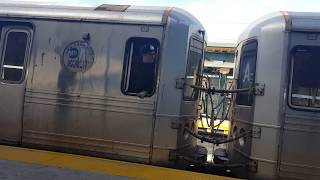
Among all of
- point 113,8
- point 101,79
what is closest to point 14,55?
point 101,79

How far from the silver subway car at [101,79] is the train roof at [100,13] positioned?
0.05ft

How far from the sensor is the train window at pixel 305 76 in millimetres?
5691

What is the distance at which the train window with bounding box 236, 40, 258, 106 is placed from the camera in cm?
614

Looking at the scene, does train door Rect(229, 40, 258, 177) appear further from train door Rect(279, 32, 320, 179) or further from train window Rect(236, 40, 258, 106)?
train door Rect(279, 32, 320, 179)

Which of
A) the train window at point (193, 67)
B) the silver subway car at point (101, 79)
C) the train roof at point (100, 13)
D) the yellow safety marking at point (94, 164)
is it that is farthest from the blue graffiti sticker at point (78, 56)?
the train window at point (193, 67)

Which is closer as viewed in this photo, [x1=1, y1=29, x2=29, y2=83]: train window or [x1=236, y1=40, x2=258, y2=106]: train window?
[x1=236, y1=40, x2=258, y2=106]: train window

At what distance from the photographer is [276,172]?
568cm

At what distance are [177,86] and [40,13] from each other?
88.6 inches

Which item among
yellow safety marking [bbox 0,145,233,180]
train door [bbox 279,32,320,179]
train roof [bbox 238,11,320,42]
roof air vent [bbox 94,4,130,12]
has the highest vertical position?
roof air vent [bbox 94,4,130,12]

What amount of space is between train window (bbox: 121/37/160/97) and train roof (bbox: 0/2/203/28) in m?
0.29

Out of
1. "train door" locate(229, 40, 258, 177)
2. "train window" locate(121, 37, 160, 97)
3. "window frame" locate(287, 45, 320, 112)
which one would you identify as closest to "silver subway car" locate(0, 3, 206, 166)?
"train window" locate(121, 37, 160, 97)

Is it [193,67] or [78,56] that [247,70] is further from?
[78,56]

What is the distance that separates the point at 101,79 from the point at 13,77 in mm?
1373

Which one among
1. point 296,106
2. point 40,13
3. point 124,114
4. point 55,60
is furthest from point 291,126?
point 40,13
